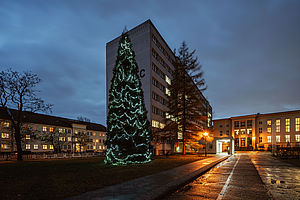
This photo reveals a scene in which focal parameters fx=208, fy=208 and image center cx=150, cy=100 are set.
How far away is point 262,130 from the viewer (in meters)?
75.6

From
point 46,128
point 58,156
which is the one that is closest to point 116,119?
point 58,156

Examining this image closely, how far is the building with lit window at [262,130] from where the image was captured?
222 ft

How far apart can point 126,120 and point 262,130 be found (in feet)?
237

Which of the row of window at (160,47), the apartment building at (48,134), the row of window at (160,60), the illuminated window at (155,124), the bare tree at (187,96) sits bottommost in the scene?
the apartment building at (48,134)

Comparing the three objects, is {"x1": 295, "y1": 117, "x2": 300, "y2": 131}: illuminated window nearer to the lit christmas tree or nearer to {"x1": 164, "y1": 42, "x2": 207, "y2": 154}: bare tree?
{"x1": 164, "y1": 42, "x2": 207, "y2": 154}: bare tree

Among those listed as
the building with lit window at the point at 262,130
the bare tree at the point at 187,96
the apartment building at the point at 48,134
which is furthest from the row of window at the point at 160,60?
the apartment building at the point at 48,134

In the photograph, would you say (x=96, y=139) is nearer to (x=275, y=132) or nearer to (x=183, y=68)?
(x=183, y=68)

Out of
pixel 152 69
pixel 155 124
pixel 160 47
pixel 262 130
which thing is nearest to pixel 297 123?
pixel 262 130

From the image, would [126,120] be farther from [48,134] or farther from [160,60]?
[48,134]

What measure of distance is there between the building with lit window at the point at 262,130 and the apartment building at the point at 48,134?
4667 centimetres

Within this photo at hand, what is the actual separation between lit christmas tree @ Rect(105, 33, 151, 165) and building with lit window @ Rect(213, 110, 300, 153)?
5208 cm

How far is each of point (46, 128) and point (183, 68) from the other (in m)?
49.5

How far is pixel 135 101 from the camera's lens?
62.7 ft

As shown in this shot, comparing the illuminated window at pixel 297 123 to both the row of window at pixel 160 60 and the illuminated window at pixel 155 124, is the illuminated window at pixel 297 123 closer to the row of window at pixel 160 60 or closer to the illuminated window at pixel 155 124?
the row of window at pixel 160 60
